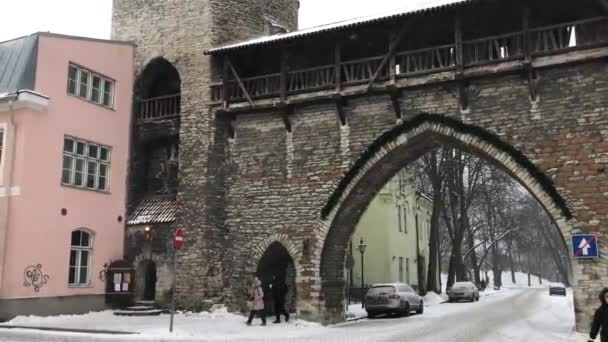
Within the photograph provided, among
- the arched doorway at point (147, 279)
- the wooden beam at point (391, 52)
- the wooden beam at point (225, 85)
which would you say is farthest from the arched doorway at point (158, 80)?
the wooden beam at point (391, 52)

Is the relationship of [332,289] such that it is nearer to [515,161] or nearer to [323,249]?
[323,249]

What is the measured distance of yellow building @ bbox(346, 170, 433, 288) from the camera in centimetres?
3216

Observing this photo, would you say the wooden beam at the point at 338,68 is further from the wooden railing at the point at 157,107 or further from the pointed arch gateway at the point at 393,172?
the wooden railing at the point at 157,107

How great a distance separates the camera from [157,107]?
21.0 meters

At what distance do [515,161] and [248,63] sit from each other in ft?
30.4

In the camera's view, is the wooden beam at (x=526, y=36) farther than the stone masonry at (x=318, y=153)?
Yes

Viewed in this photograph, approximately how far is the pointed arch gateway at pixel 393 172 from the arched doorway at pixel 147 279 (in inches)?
246

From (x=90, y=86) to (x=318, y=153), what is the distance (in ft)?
24.9

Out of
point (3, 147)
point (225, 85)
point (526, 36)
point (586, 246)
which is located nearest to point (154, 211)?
point (225, 85)

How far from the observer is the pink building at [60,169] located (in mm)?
16391

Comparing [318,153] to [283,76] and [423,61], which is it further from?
[423,61]

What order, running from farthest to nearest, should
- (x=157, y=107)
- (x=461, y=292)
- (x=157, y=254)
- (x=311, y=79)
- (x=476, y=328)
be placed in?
(x=461, y=292) < (x=157, y=107) < (x=157, y=254) < (x=311, y=79) < (x=476, y=328)

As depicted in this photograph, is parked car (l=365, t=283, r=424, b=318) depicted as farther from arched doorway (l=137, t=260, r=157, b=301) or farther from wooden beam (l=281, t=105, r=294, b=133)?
arched doorway (l=137, t=260, r=157, b=301)

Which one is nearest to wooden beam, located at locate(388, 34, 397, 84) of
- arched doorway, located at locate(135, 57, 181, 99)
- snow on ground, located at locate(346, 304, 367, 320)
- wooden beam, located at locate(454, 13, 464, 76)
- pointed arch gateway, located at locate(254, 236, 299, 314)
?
wooden beam, located at locate(454, 13, 464, 76)
